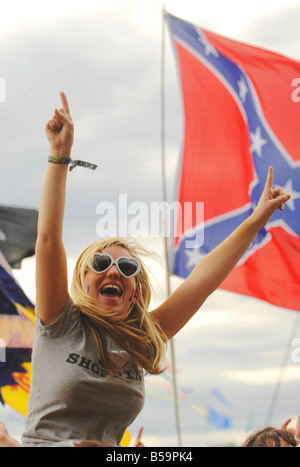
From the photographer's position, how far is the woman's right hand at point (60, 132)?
113 inches

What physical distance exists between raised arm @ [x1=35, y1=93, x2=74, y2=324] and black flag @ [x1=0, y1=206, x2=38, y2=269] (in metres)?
7.07

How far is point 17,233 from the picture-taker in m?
10.2

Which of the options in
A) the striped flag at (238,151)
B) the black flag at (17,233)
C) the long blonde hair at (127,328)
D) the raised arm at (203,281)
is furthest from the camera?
the black flag at (17,233)

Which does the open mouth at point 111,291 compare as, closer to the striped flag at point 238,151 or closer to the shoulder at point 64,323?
the shoulder at point 64,323

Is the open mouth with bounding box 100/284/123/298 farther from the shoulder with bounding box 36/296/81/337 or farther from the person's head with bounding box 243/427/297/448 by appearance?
the person's head with bounding box 243/427/297/448

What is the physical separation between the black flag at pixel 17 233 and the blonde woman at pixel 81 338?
269 inches

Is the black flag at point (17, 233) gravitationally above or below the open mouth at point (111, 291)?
above

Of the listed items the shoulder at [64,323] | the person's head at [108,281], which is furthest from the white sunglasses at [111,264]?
the shoulder at [64,323]

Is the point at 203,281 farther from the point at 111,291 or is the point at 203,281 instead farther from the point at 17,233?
the point at 17,233

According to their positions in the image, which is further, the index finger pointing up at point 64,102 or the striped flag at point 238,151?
the striped flag at point 238,151

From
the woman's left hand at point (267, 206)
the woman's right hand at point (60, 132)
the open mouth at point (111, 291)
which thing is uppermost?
the woman's right hand at point (60, 132)

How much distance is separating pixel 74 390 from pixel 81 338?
255 millimetres

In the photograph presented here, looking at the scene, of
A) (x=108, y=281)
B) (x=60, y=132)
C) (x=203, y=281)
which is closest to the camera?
(x=60, y=132)

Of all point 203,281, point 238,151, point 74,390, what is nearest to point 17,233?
point 238,151
